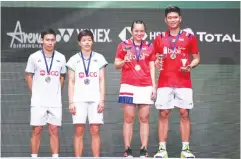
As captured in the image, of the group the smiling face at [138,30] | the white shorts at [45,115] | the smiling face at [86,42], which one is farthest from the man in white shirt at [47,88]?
the smiling face at [138,30]

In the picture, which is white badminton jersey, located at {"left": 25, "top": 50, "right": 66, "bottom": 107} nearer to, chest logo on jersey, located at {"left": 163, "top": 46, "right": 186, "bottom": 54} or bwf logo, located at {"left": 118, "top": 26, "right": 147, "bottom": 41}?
chest logo on jersey, located at {"left": 163, "top": 46, "right": 186, "bottom": 54}

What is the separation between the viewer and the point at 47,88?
7.05 meters

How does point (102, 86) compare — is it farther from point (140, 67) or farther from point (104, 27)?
point (104, 27)

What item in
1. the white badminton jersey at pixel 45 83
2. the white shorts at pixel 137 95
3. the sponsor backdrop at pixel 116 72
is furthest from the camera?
the sponsor backdrop at pixel 116 72

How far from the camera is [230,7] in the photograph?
27.1 ft

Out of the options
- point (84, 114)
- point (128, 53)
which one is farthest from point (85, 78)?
point (128, 53)

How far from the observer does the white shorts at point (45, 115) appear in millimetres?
7043

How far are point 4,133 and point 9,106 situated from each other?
1.01 ft

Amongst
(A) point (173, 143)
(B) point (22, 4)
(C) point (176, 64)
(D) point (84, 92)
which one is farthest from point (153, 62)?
(B) point (22, 4)

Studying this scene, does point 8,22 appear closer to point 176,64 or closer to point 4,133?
point 4,133

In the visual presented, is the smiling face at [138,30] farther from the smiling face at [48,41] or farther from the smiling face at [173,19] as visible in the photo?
the smiling face at [48,41]

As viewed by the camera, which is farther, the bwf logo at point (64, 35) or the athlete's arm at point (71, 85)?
the bwf logo at point (64, 35)

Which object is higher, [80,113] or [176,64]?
[176,64]

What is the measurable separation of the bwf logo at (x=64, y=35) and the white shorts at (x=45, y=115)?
4.41 feet
